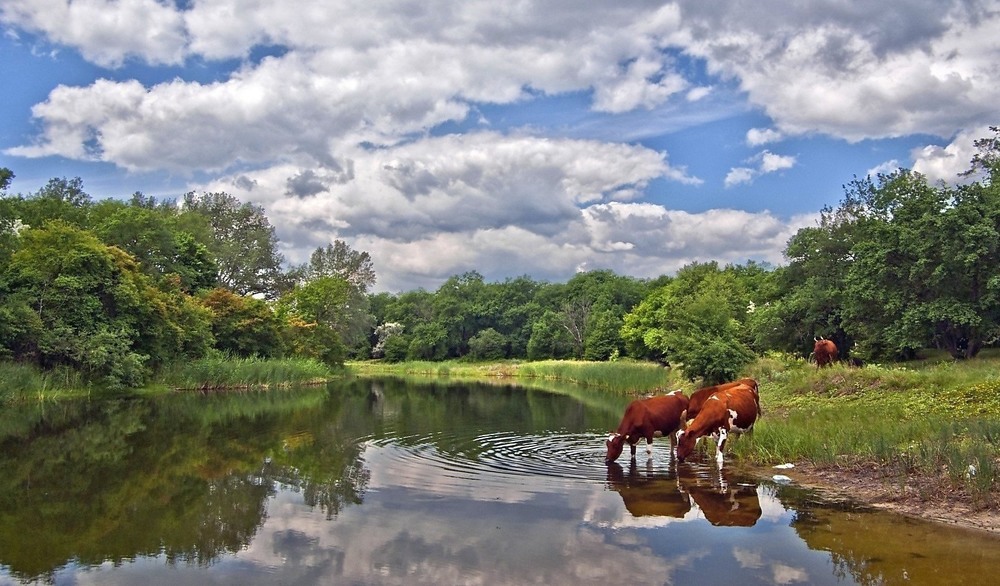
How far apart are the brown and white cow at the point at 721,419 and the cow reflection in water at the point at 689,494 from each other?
57 cm

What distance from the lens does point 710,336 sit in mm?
32531

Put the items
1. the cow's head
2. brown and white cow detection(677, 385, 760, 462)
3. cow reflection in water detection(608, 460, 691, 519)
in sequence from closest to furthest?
cow reflection in water detection(608, 460, 691, 519), brown and white cow detection(677, 385, 760, 462), the cow's head

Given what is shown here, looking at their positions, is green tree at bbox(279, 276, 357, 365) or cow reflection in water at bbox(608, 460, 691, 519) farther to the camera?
green tree at bbox(279, 276, 357, 365)

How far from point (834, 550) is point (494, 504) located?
193 inches

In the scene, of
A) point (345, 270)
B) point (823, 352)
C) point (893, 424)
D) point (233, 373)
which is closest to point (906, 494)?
point (893, 424)

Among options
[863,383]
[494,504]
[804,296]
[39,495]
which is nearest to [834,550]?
[494,504]

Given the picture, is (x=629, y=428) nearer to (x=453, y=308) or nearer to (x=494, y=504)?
(x=494, y=504)

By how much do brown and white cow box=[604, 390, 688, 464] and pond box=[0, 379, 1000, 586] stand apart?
1.30 feet

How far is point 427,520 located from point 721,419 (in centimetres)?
768

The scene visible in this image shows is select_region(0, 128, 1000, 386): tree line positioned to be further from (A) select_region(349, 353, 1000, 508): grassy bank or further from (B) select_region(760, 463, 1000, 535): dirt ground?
(B) select_region(760, 463, 1000, 535): dirt ground

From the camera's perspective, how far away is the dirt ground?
9.56 meters

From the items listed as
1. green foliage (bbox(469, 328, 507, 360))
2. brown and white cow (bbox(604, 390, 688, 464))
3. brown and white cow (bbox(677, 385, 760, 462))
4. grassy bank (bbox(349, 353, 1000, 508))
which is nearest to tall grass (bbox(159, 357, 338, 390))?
grassy bank (bbox(349, 353, 1000, 508))

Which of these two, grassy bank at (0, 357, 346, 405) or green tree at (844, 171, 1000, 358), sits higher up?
green tree at (844, 171, 1000, 358)

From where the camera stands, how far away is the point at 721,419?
15.3 m
